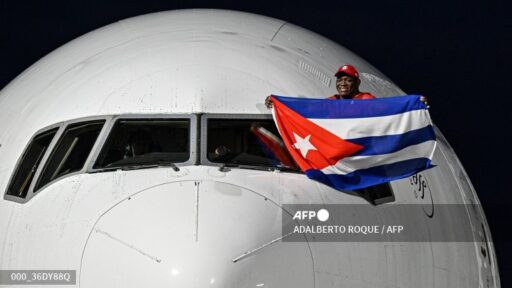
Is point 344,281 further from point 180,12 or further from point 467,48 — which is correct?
point 467,48

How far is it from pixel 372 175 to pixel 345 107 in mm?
622

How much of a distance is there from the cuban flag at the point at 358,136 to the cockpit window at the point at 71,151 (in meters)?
1.41

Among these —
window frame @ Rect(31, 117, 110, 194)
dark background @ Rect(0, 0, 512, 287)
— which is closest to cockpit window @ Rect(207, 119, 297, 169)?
window frame @ Rect(31, 117, 110, 194)

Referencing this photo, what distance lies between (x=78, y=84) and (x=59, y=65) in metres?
0.71

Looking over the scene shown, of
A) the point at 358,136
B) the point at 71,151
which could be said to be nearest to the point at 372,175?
the point at 358,136

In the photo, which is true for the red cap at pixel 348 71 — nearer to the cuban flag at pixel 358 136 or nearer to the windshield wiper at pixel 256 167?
the cuban flag at pixel 358 136

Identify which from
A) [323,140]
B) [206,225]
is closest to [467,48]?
[323,140]

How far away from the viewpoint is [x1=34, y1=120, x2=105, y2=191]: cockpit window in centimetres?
1337

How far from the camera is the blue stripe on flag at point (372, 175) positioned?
43.0 feet

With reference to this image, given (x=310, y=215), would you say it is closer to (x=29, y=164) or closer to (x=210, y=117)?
(x=210, y=117)

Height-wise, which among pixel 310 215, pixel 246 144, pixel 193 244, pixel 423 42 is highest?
pixel 423 42

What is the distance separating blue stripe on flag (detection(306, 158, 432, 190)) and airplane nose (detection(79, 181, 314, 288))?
0.67 m

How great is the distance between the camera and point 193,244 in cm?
1213

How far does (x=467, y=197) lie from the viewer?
14984 mm
